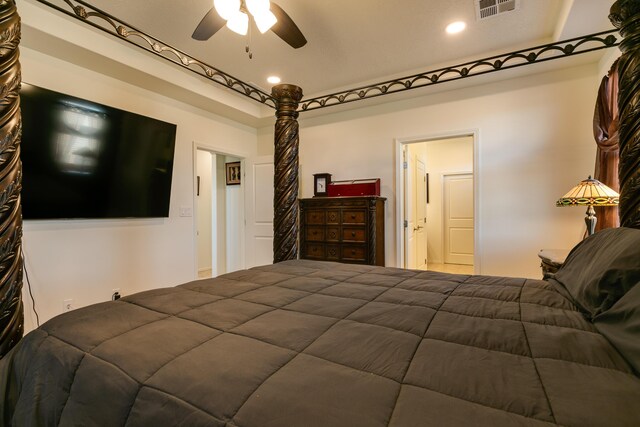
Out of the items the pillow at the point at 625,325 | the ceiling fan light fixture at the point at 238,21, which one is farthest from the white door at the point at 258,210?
the pillow at the point at 625,325

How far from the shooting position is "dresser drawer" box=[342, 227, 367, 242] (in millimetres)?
3678

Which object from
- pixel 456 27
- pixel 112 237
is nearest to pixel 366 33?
pixel 456 27

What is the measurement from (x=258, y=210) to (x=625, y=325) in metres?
4.45

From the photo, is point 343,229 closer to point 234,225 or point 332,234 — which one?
point 332,234

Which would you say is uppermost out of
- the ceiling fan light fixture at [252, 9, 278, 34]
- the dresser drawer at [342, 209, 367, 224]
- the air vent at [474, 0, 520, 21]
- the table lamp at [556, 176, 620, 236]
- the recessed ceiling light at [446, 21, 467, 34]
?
the recessed ceiling light at [446, 21, 467, 34]

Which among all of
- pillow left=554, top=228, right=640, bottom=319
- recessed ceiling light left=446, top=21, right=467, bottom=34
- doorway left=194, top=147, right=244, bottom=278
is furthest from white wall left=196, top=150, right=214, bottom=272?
pillow left=554, top=228, right=640, bottom=319

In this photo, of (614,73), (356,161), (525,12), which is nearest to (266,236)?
(356,161)

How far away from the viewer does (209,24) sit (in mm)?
2080

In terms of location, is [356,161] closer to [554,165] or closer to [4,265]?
[554,165]

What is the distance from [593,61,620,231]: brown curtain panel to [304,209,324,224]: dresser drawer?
284 cm

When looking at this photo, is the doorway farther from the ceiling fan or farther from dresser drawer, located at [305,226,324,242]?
the ceiling fan

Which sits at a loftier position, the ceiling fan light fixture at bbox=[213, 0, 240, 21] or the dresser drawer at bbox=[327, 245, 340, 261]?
the ceiling fan light fixture at bbox=[213, 0, 240, 21]

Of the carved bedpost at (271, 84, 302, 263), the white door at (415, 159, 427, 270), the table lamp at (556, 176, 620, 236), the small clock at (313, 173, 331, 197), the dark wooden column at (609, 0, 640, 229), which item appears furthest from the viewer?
the white door at (415, 159, 427, 270)

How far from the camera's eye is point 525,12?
252 centimetres
